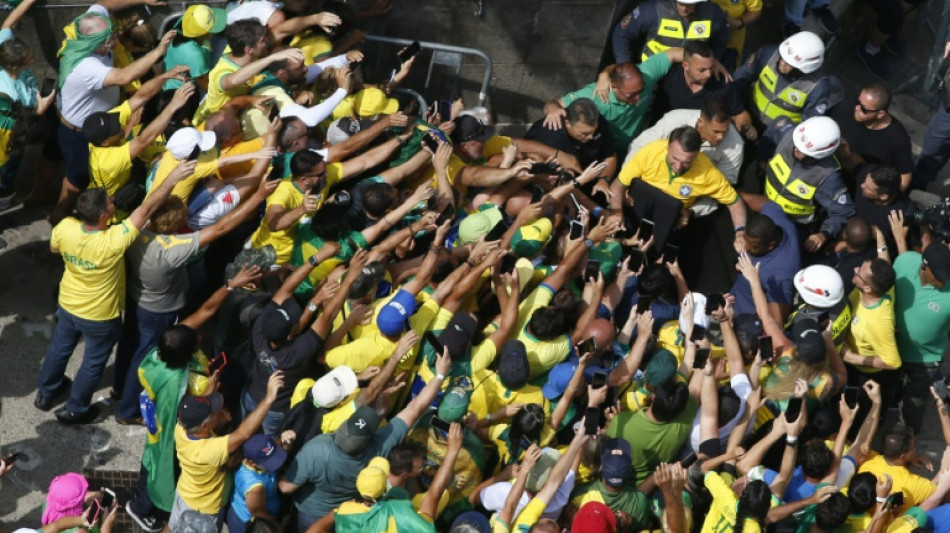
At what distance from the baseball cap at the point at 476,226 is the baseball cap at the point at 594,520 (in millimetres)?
2508

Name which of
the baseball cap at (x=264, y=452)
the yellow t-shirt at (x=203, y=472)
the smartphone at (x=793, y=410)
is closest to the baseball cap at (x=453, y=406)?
the baseball cap at (x=264, y=452)

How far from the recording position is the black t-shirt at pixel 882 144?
12180mm

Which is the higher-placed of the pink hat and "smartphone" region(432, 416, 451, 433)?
"smartphone" region(432, 416, 451, 433)

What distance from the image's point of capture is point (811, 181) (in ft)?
38.5

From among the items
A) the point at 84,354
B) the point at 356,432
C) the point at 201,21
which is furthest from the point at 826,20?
the point at 84,354

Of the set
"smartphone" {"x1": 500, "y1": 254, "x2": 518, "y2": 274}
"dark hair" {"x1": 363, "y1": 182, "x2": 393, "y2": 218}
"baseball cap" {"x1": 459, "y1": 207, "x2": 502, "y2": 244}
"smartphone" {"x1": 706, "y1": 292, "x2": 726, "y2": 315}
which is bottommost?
"smartphone" {"x1": 706, "y1": 292, "x2": 726, "y2": 315}

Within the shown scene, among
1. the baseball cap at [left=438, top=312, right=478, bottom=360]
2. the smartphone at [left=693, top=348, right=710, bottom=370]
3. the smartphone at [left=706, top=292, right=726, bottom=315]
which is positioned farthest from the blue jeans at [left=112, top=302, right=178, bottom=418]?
the smartphone at [left=706, top=292, right=726, bottom=315]

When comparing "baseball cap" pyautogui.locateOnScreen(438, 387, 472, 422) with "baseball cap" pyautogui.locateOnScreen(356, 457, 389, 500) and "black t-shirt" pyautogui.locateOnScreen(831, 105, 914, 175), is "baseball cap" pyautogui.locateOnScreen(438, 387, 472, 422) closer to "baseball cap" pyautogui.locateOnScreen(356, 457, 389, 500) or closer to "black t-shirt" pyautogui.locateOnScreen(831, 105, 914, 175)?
"baseball cap" pyautogui.locateOnScreen(356, 457, 389, 500)

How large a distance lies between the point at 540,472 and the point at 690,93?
4.25 metres

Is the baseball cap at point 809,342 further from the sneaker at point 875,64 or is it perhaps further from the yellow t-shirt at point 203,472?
the sneaker at point 875,64

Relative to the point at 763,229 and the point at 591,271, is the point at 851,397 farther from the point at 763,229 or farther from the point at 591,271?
the point at 591,271

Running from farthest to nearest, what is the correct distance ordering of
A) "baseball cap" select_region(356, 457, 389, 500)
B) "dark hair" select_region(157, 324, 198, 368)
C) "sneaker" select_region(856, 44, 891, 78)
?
1. "sneaker" select_region(856, 44, 891, 78)
2. "dark hair" select_region(157, 324, 198, 368)
3. "baseball cap" select_region(356, 457, 389, 500)

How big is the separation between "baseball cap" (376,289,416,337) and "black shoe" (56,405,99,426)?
2527mm

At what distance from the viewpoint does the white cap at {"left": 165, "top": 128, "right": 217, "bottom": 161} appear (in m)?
10.5
